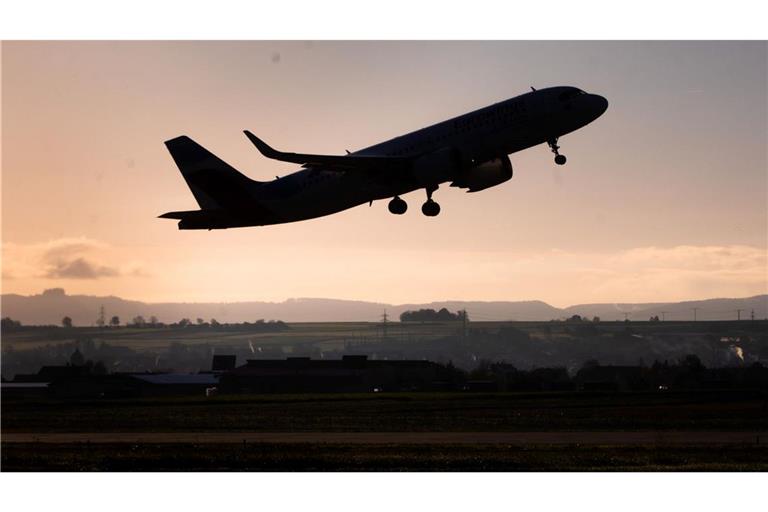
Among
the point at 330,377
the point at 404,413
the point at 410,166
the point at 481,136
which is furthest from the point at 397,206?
the point at 330,377

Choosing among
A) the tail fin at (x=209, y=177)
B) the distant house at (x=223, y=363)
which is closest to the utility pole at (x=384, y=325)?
the distant house at (x=223, y=363)

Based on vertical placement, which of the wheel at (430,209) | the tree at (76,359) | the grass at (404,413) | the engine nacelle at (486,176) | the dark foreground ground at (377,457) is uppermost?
the engine nacelle at (486,176)

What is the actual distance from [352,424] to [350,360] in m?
55.1

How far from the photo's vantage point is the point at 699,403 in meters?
79.9

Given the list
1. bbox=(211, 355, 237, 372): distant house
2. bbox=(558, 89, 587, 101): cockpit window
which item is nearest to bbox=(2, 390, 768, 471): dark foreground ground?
bbox=(558, 89, 587, 101): cockpit window

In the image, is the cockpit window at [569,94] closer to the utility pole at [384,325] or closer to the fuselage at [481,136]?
the fuselage at [481,136]

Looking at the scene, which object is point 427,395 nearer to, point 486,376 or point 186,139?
point 486,376

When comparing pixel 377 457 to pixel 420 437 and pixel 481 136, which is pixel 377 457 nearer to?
pixel 420 437

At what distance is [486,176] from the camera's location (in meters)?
54.7

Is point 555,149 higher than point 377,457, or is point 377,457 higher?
point 555,149

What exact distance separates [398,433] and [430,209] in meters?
13.4

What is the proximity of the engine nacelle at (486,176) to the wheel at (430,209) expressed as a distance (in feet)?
4.79

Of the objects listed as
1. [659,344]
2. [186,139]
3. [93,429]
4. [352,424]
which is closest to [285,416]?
[352,424]

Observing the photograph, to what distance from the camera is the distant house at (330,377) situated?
354 ft
